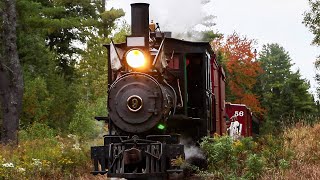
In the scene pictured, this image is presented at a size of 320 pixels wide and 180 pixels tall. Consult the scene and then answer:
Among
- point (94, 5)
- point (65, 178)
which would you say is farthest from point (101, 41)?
point (65, 178)

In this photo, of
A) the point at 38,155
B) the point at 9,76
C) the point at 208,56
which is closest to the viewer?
the point at 208,56

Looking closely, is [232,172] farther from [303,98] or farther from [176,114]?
[303,98]

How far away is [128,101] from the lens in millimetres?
8766

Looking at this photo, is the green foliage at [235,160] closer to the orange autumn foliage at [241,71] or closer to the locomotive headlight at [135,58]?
the locomotive headlight at [135,58]

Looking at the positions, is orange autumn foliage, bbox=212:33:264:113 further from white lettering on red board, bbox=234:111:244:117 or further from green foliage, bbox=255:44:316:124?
white lettering on red board, bbox=234:111:244:117

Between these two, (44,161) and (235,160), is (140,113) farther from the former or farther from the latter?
(44,161)

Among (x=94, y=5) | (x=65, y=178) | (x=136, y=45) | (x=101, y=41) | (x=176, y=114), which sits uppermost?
(x=94, y=5)

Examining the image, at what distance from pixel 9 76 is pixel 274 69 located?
61.7 metres

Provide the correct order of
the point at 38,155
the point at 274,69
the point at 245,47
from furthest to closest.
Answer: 1. the point at 274,69
2. the point at 245,47
3. the point at 38,155

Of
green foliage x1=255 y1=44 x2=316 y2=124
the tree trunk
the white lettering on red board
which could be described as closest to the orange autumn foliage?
green foliage x1=255 y1=44 x2=316 y2=124

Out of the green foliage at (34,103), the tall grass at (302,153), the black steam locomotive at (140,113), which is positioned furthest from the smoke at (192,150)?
the green foliage at (34,103)

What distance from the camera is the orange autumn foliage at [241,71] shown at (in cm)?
4184

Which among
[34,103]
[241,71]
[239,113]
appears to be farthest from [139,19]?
[241,71]

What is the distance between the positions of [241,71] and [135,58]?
114 ft
